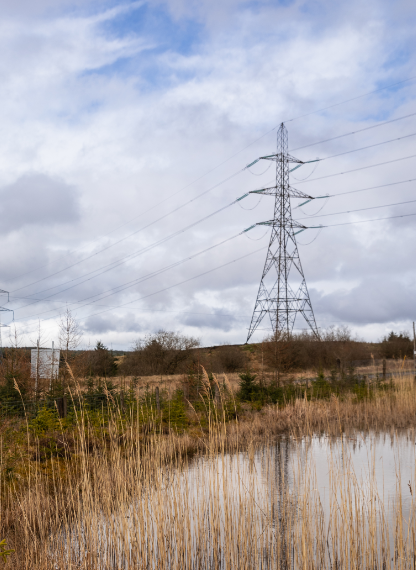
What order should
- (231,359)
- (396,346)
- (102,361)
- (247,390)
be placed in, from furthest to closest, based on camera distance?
1. (396,346)
2. (231,359)
3. (102,361)
4. (247,390)

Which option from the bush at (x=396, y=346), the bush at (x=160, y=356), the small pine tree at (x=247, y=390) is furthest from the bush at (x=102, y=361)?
the bush at (x=396, y=346)

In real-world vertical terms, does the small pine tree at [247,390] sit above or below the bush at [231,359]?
below

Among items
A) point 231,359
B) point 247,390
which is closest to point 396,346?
point 231,359

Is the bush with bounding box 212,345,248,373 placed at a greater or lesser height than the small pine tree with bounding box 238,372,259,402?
greater

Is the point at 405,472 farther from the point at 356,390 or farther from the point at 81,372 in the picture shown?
the point at 81,372

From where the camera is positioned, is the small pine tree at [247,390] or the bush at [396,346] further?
the bush at [396,346]

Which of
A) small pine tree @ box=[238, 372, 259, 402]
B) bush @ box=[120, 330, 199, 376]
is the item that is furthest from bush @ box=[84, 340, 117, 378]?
small pine tree @ box=[238, 372, 259, 402]

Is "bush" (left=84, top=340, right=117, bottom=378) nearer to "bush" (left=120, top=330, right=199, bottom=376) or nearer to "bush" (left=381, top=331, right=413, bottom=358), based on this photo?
"bush" (left=120, top=330, right=199, bottom=376)

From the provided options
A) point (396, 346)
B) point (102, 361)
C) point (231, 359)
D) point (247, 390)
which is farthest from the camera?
point (396, 346)

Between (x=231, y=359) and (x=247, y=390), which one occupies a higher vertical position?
(x=231, y=359)

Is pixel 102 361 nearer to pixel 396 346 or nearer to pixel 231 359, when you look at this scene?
pixel 231 359

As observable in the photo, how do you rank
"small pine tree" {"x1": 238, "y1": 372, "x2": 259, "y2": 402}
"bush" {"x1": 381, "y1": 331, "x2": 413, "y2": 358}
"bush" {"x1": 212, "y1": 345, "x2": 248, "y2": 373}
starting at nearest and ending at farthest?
1. "small pine tree" {"x1": 238, "y1": 372, "x2": 259, "y2": 402}
2. "bush" {"x1": 212, "y1": 345, "x2": 248, "y2": 373}
3. "bush" {"x1": 381, "y1": 331, "x2": 413, "y2": 358}

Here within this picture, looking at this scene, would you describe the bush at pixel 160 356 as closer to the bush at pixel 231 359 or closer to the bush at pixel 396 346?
the bush at pixel 231 359

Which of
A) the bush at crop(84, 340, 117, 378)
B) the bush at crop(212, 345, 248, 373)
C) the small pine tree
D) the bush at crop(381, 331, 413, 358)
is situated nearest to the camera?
the small pine tree
